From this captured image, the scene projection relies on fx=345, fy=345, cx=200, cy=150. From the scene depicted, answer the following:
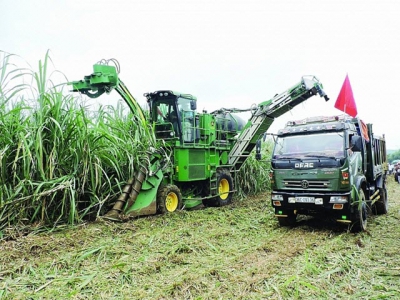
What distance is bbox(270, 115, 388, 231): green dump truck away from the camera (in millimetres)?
5397

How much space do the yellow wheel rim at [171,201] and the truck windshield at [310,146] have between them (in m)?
2.38

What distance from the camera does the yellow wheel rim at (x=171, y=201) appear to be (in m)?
7.17

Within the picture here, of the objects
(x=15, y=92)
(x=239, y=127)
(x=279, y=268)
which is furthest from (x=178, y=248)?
(x=239, y=127)

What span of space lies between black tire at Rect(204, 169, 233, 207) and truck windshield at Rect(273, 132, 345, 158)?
2.99 metres

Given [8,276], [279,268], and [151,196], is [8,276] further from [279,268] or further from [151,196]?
[151,196]

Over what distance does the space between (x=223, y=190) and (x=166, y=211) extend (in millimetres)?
2885

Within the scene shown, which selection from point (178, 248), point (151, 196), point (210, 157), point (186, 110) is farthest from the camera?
point (210, 157)

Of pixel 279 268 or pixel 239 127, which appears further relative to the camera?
pixel 239 127

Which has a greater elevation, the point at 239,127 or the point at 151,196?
the point at 239,127

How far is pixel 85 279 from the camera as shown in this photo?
345 centimetres

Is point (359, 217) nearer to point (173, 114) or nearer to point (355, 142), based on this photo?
point (355, 142)

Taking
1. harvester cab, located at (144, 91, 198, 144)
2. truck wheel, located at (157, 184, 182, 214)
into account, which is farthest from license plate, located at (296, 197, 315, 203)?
harvester cab, located at (144, 91, 198, 144)

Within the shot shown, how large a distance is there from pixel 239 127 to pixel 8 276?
8.08 metres

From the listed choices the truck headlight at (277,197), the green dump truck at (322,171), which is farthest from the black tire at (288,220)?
the truck headlight at (277,197)
